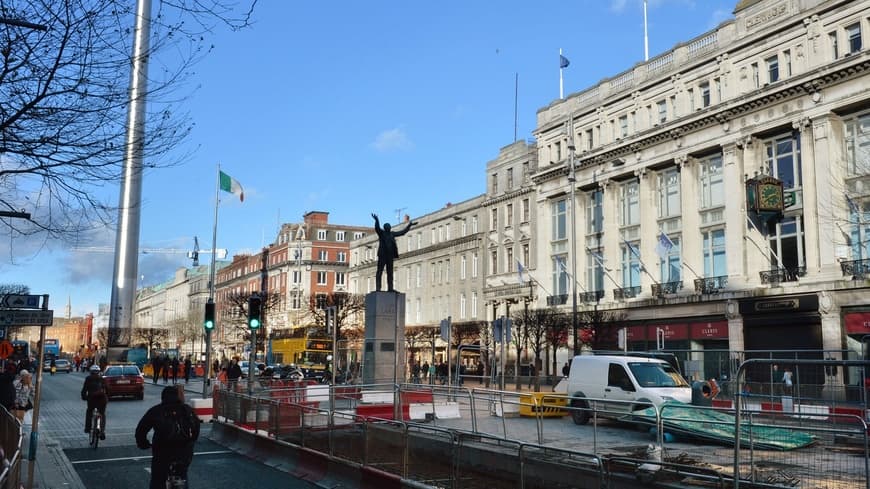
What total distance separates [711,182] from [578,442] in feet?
106

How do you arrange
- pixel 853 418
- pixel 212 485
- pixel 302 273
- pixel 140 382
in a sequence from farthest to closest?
pixel 302 273 → pixel 140 382 → pixel 212 485 → pixel 853 418

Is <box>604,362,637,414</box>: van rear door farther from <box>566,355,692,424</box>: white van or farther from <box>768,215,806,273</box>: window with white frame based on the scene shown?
<box>768,215,806,273</box>: window with white frame

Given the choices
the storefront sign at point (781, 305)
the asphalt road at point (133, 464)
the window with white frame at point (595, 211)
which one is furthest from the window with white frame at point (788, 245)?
the asphalt road at point (133, 464)

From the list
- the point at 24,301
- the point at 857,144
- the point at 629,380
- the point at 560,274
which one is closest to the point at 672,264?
the point at 560,274

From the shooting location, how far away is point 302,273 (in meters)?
103

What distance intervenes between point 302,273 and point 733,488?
97.0m

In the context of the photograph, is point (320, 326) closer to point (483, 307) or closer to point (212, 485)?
point (483, 307)

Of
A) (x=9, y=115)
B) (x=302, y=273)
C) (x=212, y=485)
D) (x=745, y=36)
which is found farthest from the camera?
(x=302, y=273)

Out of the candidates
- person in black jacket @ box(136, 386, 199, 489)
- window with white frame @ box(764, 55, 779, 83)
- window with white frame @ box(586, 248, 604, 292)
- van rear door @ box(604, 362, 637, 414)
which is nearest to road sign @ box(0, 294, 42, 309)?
person in black jacket @ box(136, 386, 199, 489)

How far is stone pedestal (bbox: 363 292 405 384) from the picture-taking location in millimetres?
23484

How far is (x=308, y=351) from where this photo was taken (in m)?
55.3

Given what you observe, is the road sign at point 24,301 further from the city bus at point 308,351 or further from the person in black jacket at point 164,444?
the city bus at point 308,351

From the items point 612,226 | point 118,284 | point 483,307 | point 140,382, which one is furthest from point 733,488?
point 118,284

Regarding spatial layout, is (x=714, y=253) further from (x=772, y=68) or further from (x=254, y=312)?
(x=254, y=312)
